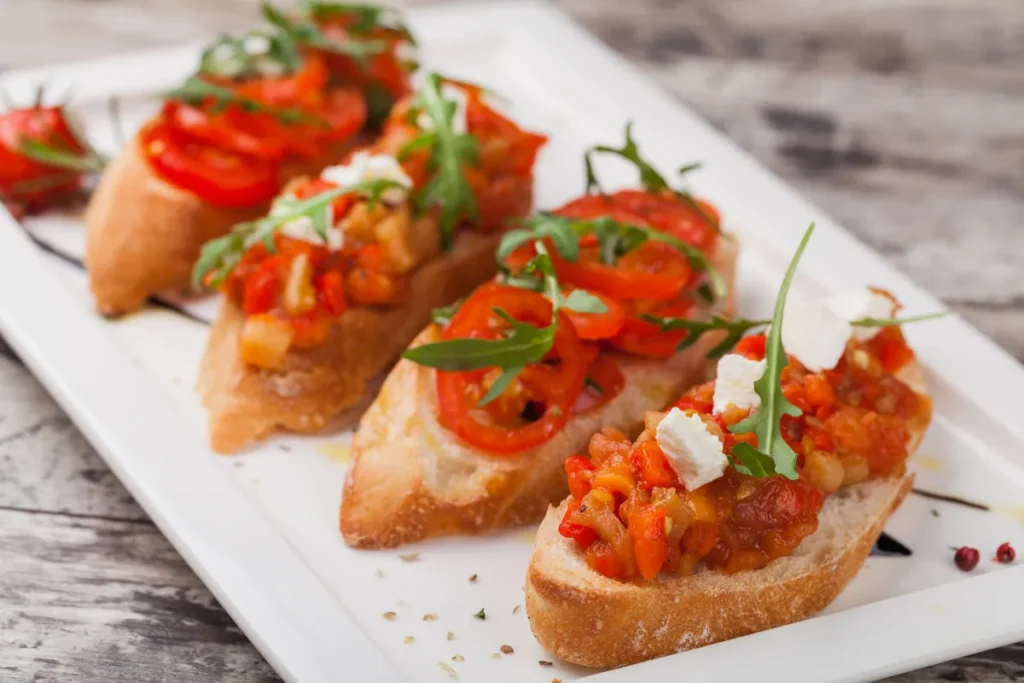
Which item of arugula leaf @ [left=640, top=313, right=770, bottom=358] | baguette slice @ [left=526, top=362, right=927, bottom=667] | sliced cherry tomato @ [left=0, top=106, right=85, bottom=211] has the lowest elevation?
sliced cherry tomato @ [left=0, top=106, right=85, bottom=211]

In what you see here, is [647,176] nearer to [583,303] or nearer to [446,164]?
[446,164]

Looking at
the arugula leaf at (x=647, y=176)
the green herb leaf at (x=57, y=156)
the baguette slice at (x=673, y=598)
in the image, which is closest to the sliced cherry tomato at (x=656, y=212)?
the arugula leaf at (x=647, y=176)

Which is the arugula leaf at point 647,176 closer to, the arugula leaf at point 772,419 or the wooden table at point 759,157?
the arugula leaf at point 772,419

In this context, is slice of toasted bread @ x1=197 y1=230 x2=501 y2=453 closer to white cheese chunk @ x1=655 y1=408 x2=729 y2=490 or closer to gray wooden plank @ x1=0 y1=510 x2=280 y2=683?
gray wooden plank @ x1=0 y1=510 x2=280 y2=683

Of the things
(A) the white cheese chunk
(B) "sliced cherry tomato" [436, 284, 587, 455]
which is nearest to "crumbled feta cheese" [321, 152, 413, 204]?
(B) "sliced cherry tomato" [436, 284, 587, 455]

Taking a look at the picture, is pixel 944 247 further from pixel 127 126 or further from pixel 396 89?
pixel 127 126

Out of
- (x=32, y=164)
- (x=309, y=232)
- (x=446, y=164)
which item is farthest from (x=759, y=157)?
(x=32, y=164)
